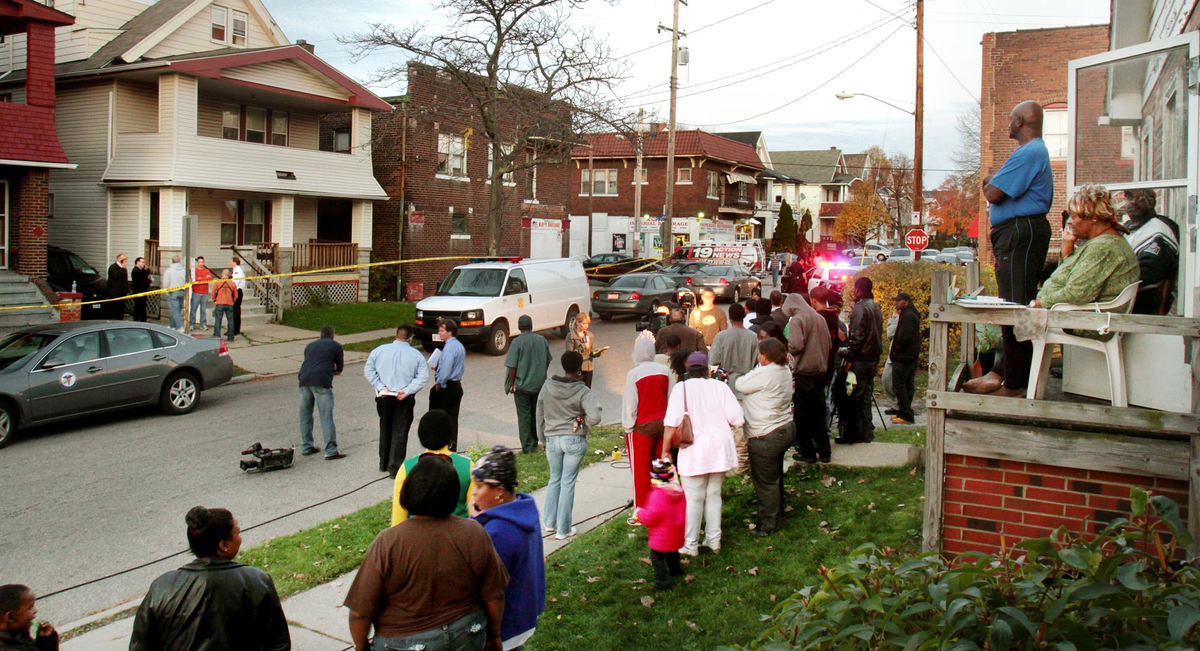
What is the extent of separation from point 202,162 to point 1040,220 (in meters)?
22.7

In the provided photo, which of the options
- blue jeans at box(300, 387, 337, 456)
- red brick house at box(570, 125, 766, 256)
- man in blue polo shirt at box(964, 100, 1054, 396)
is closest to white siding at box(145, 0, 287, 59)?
blue jeans at box(300, 387, 337, 456)

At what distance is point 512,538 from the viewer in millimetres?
4516

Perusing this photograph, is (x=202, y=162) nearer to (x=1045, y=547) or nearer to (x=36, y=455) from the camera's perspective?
(x=36, y=455)

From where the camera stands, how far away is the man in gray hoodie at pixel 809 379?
9289 mm

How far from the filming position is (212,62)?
23234mm

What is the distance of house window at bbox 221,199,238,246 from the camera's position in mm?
26594

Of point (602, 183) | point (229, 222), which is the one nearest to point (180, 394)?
point (229, 222)

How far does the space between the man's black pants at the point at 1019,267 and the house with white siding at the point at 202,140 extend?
20587mm

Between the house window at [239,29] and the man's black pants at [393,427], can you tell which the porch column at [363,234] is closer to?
the house window at [239,29]

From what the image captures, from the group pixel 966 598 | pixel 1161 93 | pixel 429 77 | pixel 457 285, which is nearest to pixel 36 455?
pixel 457 285

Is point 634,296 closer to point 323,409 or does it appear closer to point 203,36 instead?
point 203,36

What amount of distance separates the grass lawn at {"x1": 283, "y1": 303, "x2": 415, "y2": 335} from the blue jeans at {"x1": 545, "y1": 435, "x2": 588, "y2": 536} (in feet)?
50.2

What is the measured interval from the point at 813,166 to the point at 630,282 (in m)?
64.9

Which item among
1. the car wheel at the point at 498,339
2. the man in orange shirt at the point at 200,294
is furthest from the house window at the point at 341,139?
the car wheel at the point at 498,339
